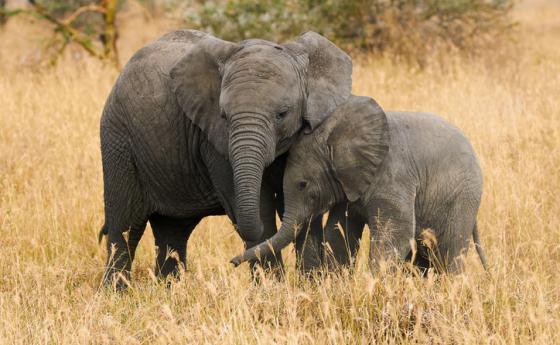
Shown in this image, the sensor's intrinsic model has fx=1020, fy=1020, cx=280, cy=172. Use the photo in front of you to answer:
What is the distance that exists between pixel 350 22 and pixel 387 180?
27.9ft

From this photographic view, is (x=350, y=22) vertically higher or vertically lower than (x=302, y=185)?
lower

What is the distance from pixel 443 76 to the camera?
37.4 ft

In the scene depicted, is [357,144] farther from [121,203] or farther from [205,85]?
[121,203]

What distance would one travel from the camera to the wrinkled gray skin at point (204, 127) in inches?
186

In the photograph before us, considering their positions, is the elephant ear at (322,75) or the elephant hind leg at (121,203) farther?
the elephant hind leg at (121,203)

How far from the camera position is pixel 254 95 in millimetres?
4727

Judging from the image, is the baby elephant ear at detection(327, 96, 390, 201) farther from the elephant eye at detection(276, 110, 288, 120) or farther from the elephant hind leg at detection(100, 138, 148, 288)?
the elephant hind leg at detection(100, 138, 148, 288)

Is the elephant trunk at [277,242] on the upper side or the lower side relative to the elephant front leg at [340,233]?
upper

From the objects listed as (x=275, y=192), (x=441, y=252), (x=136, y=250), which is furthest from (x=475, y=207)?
(x=136, y=250)

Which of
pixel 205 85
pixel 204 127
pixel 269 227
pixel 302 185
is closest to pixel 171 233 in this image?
pixel 269 227

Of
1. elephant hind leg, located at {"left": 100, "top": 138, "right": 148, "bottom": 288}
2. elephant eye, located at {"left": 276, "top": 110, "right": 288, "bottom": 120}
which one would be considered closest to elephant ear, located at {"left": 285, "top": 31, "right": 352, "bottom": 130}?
elephant eye, located at {"left": 276, "top": 110, "right": 288, "bottom": 120}

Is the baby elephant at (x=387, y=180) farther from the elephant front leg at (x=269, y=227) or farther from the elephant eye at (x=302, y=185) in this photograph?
the elephant front leg at (x=269, y=227)

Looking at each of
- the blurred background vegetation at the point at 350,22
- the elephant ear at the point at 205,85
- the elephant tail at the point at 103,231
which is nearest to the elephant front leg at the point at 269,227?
the elephant ear at the point at 205,85

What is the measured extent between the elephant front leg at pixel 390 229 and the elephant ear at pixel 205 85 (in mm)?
825
